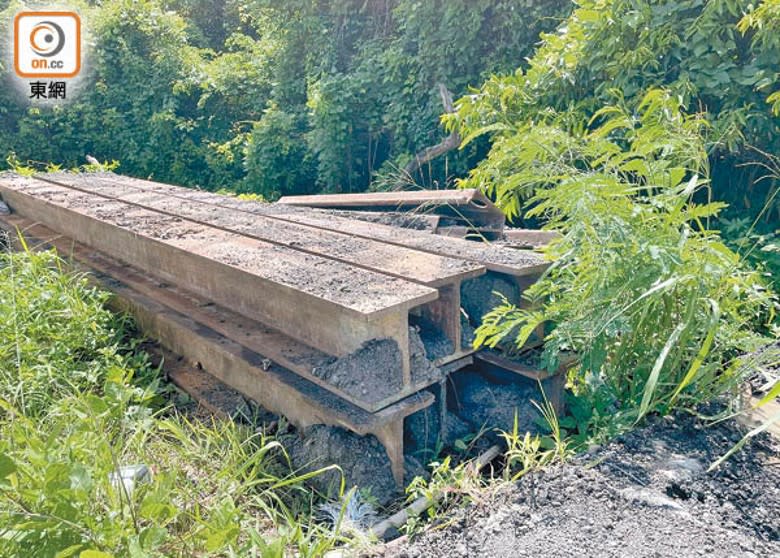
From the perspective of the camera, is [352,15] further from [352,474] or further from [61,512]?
[61,512]

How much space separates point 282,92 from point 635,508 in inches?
321

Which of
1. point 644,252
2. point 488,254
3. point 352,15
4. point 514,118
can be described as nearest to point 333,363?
point 488,254

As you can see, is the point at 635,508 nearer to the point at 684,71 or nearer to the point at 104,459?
the point at 104,459

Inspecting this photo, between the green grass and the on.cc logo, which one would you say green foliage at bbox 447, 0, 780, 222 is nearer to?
the green grass

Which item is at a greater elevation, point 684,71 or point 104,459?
point 684,71

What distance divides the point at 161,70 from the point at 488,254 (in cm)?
889

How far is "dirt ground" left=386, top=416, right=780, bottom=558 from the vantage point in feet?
4.34

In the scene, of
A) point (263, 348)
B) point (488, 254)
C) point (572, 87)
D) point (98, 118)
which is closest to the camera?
point (263, 348)

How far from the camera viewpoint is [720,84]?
11.3 feet

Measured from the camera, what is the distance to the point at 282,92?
857 cm

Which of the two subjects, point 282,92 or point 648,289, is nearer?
point 648,289

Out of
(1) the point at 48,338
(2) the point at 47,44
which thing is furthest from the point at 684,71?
(2) the point at 47,44

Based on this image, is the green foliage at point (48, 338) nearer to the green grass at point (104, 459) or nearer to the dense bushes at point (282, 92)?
the green grass at point (104, 459)

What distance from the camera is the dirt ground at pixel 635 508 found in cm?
132
